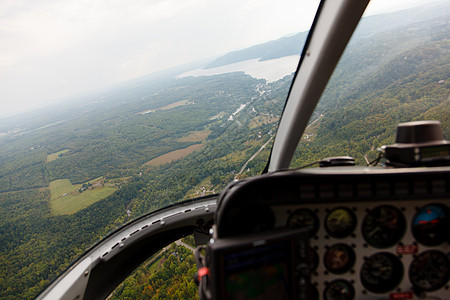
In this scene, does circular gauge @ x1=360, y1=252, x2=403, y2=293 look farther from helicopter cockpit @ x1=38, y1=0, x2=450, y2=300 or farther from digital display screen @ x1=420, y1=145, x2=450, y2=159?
digital display screen @ x1=420, y1=145, x2=450, y2=159

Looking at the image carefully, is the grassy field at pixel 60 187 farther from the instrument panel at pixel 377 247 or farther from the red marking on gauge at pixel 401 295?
the red marking on gauge at pixel 401 295

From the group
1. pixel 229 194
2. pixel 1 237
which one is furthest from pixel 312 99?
pixel 1 237


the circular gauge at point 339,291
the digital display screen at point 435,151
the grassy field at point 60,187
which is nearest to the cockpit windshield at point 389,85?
the digital display screen at point 435,151

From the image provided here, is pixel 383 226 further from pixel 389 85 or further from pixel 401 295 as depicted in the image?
pixel 389 85

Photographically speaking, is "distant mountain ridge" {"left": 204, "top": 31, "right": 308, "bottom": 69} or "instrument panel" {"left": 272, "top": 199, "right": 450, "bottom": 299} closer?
"instrument panel" {"left": 272, "top": 199, "right": 450, "bottom": 299}

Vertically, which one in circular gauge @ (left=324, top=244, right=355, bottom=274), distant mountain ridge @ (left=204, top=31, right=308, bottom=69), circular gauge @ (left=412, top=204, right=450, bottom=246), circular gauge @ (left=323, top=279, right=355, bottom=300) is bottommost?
circular gauge @ (left=323, top=279, right=355, bottom=300)

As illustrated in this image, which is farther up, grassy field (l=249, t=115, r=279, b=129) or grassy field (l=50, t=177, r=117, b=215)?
grassy field (l=249, t=115, r=279, b=129)

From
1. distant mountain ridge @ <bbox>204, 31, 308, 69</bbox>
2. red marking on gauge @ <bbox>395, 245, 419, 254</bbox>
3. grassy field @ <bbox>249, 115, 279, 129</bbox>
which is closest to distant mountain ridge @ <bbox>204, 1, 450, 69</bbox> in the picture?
distant mountain ridge @ <bbox>204, 31, 308, 69</bbox>

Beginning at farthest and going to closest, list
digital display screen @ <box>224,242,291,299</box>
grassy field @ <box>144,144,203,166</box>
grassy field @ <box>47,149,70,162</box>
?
grassy field @ <box>47,149,70,162</box>, grassy field @ <box>144,144,203,166</box>, digital display screen @ <box>224,242,291,299</box>
